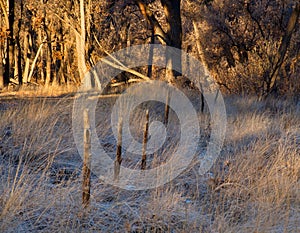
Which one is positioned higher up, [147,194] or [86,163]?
[86,163]

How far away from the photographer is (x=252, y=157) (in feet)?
15.5

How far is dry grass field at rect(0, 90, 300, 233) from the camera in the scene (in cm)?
308

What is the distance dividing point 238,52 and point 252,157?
10.5 meters

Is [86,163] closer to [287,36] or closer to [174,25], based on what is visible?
[174,25]

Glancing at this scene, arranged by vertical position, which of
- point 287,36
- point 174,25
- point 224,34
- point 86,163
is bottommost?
point 86,163

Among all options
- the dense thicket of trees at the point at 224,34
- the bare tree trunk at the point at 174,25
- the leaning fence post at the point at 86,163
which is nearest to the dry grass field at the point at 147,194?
the leaning fence post at the point at 86,163

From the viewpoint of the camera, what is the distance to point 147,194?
3.78 metres

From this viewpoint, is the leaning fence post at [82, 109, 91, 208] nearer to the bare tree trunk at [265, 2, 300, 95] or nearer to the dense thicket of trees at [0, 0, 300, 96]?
the dense thicket of trees at [0, 0, 300, 96]

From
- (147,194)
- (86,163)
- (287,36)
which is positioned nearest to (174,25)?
(287,36)

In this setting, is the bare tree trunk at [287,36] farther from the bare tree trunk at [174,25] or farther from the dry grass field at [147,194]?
the dry grass field at [147,194]

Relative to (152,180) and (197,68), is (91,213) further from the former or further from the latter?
(197,68)

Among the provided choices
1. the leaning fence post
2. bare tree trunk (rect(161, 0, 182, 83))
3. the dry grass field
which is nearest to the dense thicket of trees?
bare tree trunk (rect(161, 0, 182, 83))

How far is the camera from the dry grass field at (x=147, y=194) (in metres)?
3.08

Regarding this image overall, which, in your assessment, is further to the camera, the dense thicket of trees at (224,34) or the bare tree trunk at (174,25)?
the dense thicket of trees at (224,34)
